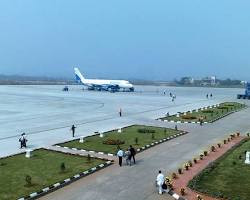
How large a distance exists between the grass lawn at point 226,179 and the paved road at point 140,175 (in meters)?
2.66

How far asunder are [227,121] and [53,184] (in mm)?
40588

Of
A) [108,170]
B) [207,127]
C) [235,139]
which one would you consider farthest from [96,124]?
[108,170]

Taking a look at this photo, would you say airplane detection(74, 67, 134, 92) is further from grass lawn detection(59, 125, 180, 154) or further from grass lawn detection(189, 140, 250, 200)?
grass lawn detection(189, 140, 250, 200)

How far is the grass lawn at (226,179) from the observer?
79.4ft

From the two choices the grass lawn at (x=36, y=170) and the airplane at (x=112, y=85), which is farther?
the airplane at (x=112, y=85)

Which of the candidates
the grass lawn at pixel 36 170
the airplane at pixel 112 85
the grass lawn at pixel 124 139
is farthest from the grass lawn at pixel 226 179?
the airplane at pixel 112 85

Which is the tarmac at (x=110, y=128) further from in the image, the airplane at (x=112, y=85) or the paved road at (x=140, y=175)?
the airplane at (x=112, y=85)

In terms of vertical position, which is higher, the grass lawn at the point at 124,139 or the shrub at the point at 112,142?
the shrub at the point at 112,142

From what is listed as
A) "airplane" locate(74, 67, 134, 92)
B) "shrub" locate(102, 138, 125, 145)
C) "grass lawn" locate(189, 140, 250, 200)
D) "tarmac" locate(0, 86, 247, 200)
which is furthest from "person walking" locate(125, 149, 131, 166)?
"airplane" locate(74, 67, 134, 92)

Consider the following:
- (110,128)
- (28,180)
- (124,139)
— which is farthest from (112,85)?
(28,180)

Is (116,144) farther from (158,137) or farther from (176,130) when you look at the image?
(176,130)

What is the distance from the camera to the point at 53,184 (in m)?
25.2

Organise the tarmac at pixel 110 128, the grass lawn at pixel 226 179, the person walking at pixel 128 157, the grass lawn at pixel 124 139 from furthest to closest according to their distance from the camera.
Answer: the grass lawn at pixel 124 139 < the person walking at pixel 128 157 < the tarmac at pixel 110 128 < the grass lawn at pixel 226 179

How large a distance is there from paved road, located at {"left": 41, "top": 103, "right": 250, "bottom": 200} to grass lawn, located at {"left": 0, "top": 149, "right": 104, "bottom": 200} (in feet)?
4.85
